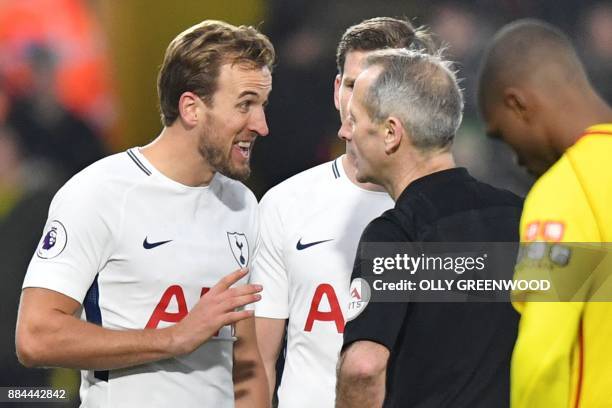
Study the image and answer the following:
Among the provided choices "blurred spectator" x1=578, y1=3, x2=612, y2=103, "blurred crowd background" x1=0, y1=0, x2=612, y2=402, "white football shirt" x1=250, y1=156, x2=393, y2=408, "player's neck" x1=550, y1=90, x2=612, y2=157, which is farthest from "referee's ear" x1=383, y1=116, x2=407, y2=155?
"blurred spectator" x1=578, y1=3, x2=612, y2=103

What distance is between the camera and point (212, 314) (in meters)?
2.53

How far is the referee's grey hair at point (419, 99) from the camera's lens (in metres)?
2.24

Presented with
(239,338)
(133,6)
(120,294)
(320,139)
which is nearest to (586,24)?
(320,139)

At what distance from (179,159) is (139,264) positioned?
0.35 meters

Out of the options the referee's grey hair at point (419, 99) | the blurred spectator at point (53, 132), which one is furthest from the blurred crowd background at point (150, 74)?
the referee's grey hair at point (419, 99)

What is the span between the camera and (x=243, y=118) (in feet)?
9.80

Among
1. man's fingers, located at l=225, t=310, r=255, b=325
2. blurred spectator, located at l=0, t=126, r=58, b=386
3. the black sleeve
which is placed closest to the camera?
the black sleeve

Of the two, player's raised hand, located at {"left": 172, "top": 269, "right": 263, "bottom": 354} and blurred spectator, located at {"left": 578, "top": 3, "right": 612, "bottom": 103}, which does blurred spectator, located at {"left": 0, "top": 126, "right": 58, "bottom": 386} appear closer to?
player's raised hand, located at {"left": 172, "top": 269, "right": 263, "bottom": 354}

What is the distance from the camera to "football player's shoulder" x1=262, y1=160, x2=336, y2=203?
325 centimetres

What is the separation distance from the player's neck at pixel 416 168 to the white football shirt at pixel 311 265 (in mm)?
832

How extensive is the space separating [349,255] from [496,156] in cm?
202

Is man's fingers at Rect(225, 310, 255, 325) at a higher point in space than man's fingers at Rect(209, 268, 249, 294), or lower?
lower

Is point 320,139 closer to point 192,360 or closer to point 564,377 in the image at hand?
point 192,360

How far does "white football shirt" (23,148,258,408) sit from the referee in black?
2.31 feet
